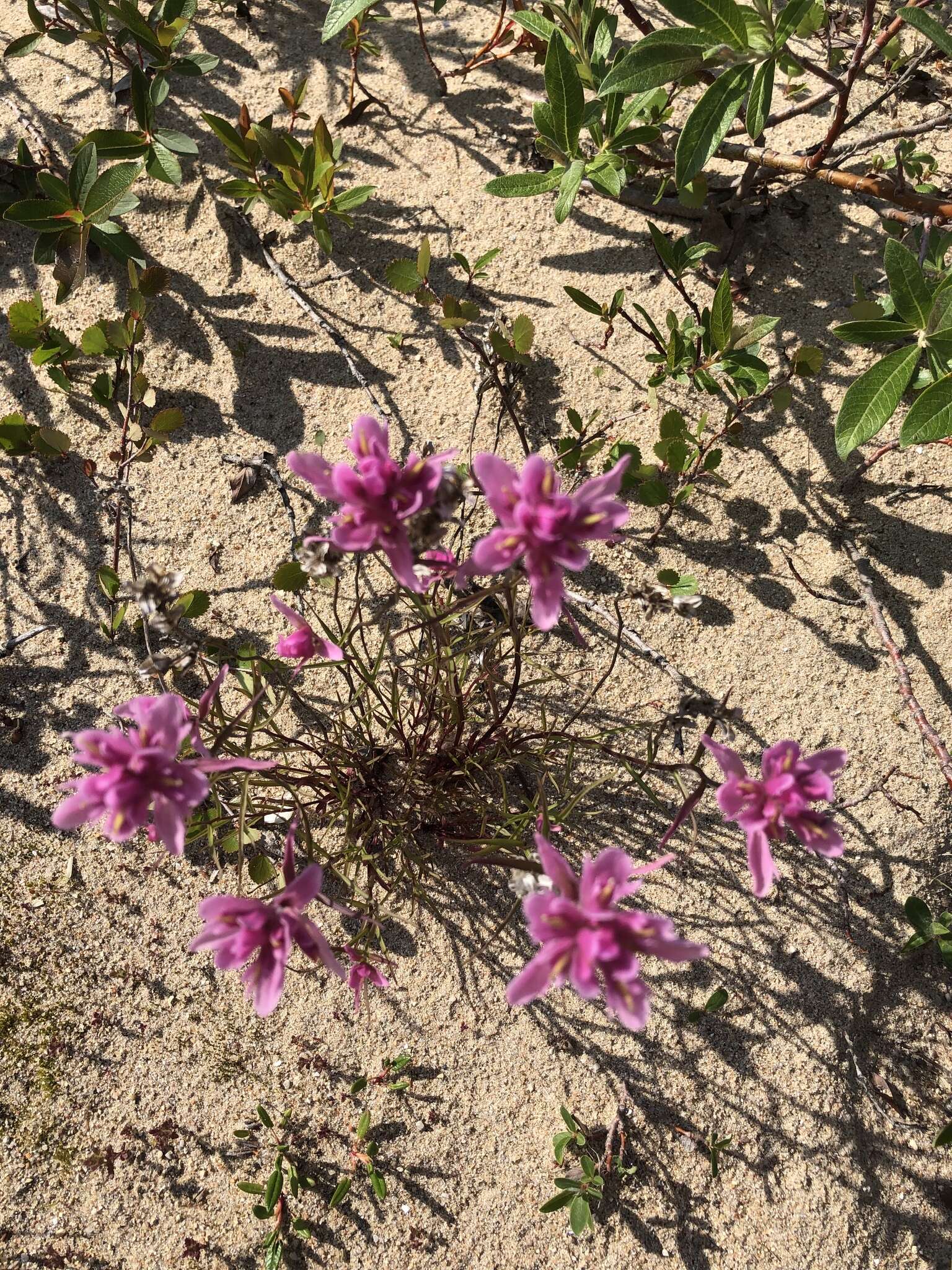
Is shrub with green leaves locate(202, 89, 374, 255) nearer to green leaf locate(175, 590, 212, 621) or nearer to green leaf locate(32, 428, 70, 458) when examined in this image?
green leaf locate(32, 428, 70, 458)

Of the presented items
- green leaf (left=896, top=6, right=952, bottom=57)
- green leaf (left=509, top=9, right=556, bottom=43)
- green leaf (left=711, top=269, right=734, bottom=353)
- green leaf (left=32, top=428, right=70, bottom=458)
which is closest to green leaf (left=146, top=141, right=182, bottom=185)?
green leaf (left=32, top=428, right=70, bottom=458)

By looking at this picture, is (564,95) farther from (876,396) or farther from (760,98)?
(876,396)

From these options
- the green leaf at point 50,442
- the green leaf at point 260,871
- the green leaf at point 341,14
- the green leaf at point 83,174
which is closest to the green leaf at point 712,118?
the green leaf at point 341,14

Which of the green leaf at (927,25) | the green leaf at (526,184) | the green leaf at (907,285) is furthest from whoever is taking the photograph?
the green leaf at (526,184)

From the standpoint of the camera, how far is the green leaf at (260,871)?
6.02 feet

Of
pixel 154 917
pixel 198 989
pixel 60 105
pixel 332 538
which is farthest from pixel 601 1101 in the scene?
pixel 60 105

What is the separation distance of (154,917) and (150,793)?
88 cm

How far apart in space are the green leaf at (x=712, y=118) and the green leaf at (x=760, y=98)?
2cm

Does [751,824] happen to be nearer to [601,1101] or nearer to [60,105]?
[601,1101]

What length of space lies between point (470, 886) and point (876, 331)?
1474 millimetres

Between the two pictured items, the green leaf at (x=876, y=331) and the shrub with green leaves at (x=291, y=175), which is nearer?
the green leaf at (x=876, y=331)

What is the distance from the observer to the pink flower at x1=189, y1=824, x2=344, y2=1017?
119 cm

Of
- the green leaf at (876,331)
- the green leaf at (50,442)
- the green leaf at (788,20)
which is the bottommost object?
the green leaf at (50,442)

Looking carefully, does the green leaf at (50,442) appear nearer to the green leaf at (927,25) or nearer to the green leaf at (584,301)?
the green leaf at (584,301)
